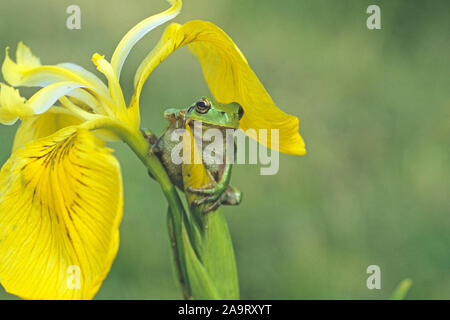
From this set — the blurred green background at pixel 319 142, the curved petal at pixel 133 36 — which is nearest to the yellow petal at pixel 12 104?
the curved petal at pixel 133 36

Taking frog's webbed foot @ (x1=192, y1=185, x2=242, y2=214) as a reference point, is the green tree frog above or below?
above

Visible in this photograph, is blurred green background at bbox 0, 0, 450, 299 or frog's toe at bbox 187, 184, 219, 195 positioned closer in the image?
frog's toe at bbox 187, 184, 219, 195

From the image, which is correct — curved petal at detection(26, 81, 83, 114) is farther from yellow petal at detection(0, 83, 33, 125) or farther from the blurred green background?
the blurred green background

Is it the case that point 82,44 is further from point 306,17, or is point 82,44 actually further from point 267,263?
point 267,263

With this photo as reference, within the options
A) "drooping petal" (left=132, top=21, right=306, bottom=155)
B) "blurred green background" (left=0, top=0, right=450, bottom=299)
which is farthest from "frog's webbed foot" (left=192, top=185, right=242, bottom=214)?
"blurred green background" (left=0, top=0, right=450, bottom=299)

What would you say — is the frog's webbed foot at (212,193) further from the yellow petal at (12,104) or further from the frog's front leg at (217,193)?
the yellow petal at (12,104)

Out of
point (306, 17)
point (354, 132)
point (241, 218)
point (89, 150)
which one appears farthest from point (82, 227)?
point (306, 17)
